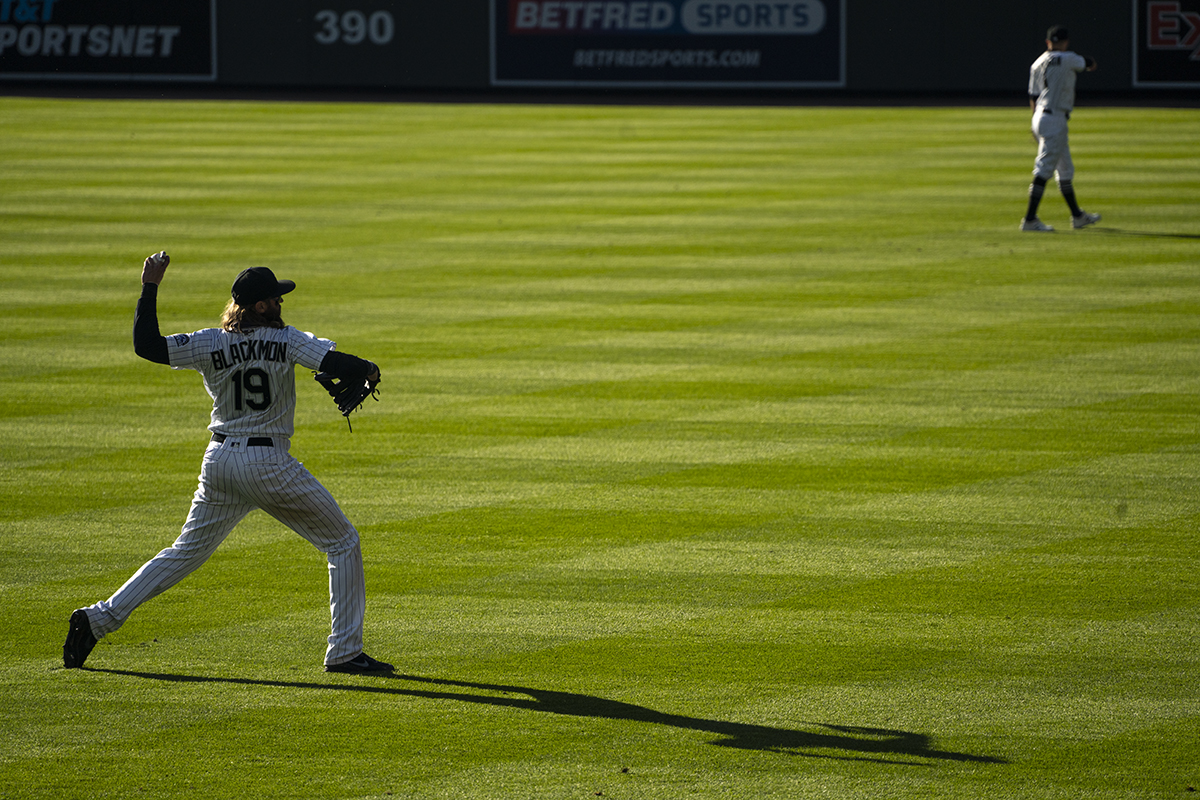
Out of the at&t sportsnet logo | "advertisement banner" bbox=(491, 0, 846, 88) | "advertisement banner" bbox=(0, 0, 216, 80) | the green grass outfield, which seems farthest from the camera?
"advertisement banner" bbox=(0, 0, 216, 80)

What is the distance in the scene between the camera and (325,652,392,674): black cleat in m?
6.23

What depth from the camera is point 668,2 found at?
33.5 m

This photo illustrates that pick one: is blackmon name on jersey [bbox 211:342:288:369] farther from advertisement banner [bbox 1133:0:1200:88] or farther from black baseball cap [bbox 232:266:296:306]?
advertisement banner [bbox 1133:0:1200:88]

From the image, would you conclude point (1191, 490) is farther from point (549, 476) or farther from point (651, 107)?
point (651, 107)

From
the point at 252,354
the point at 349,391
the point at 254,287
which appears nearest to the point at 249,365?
the point at 252,354

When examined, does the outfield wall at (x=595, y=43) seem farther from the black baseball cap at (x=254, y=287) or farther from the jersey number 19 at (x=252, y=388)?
the jersey number 19 at (x=252, y=388)

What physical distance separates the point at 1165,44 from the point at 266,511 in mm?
29834

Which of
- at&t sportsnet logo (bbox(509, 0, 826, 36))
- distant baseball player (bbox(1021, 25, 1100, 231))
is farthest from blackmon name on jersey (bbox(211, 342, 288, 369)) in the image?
at&t sportsnet logo (bbox(509, 0, 826, 36))

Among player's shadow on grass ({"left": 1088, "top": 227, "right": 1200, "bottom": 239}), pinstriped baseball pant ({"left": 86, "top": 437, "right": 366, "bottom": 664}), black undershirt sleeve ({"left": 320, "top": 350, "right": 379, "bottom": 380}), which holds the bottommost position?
pinstriped baseball pant ({"left": 86, "top": 437, "right": 366, "bottom": 664})

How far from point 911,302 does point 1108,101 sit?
20010mm

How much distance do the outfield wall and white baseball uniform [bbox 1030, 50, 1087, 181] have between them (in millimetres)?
15297

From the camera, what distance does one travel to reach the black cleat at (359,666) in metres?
6.23

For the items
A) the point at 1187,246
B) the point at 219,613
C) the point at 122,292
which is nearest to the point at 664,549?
the point at 219,613

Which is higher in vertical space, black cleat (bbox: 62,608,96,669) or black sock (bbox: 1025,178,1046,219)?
black sock (bbox: 1025,178,1046,219)
